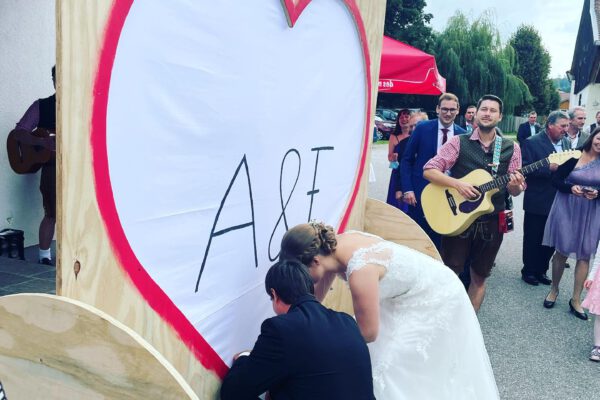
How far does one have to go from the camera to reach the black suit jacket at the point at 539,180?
5.72 meters

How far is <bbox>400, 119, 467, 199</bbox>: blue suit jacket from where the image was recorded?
5259 millimetres

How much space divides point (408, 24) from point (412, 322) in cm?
3462

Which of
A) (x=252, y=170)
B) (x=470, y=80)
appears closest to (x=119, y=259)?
(x=252, y=170)

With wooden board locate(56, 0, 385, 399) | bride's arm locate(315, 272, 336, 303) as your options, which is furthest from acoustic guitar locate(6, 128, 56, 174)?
wooden board locate(56, 0, 385, 399)

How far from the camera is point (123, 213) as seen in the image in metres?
1.70

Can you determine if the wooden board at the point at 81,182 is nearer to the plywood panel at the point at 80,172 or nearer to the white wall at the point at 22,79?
the plywood panel at the point at 80,172

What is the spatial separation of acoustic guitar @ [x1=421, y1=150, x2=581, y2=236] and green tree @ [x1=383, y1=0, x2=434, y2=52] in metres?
30.7

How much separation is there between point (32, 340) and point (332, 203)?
1903 millimetres

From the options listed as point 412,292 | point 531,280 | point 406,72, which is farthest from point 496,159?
point 406,72

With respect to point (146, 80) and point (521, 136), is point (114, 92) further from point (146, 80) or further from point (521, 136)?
point (521, 136)

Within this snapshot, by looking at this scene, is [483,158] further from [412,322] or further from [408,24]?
[408,24]

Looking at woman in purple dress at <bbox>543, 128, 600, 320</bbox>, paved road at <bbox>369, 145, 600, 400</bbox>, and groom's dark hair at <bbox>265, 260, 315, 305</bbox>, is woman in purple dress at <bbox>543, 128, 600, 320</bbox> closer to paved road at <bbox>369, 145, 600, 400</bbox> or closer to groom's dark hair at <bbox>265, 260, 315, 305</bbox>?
paved road at <bbox>369, 145, 600, 400</bbox>

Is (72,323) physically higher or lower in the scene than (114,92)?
lower

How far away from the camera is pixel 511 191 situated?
14.1 feet
